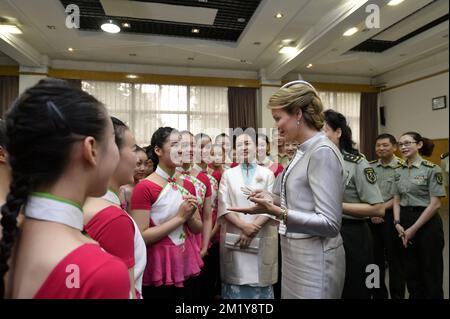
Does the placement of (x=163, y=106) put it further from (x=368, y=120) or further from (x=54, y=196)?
(x=54, y=196)

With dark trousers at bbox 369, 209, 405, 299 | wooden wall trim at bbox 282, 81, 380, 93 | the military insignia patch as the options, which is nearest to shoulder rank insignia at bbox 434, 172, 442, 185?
the military insignia patch

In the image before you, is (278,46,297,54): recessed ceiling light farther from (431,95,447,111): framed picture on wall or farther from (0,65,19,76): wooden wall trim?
(0,65,19,76): wooden wall trim

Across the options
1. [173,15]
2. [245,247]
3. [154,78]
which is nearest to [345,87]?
[154,78]

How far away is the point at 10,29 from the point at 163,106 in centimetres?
283

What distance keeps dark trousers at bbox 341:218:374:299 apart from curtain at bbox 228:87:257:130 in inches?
196

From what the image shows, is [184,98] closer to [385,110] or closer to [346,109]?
[346,109]

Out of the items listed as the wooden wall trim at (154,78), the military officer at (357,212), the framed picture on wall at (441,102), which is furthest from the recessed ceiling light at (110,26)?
the framed picture on wall at (441,102)

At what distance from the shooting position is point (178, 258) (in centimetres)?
170

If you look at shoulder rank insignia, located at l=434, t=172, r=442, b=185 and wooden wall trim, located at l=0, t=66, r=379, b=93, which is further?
wooden wall trim, located at l=0, t=66, r=379, b=93

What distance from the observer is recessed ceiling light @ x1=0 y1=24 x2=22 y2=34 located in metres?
4.27

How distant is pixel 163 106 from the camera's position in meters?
6.52

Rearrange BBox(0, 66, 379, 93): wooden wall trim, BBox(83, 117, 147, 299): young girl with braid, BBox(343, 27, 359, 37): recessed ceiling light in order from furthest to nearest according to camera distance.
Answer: BBox(0, 66, 379, 93): wooden wall trim
BBox(343, 27, 359, 37): recessed ceiling light
BBox(83, 117, 147, 299): young girl with braid

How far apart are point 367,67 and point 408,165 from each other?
14.3 ft

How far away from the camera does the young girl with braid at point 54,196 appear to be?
0.51 m
